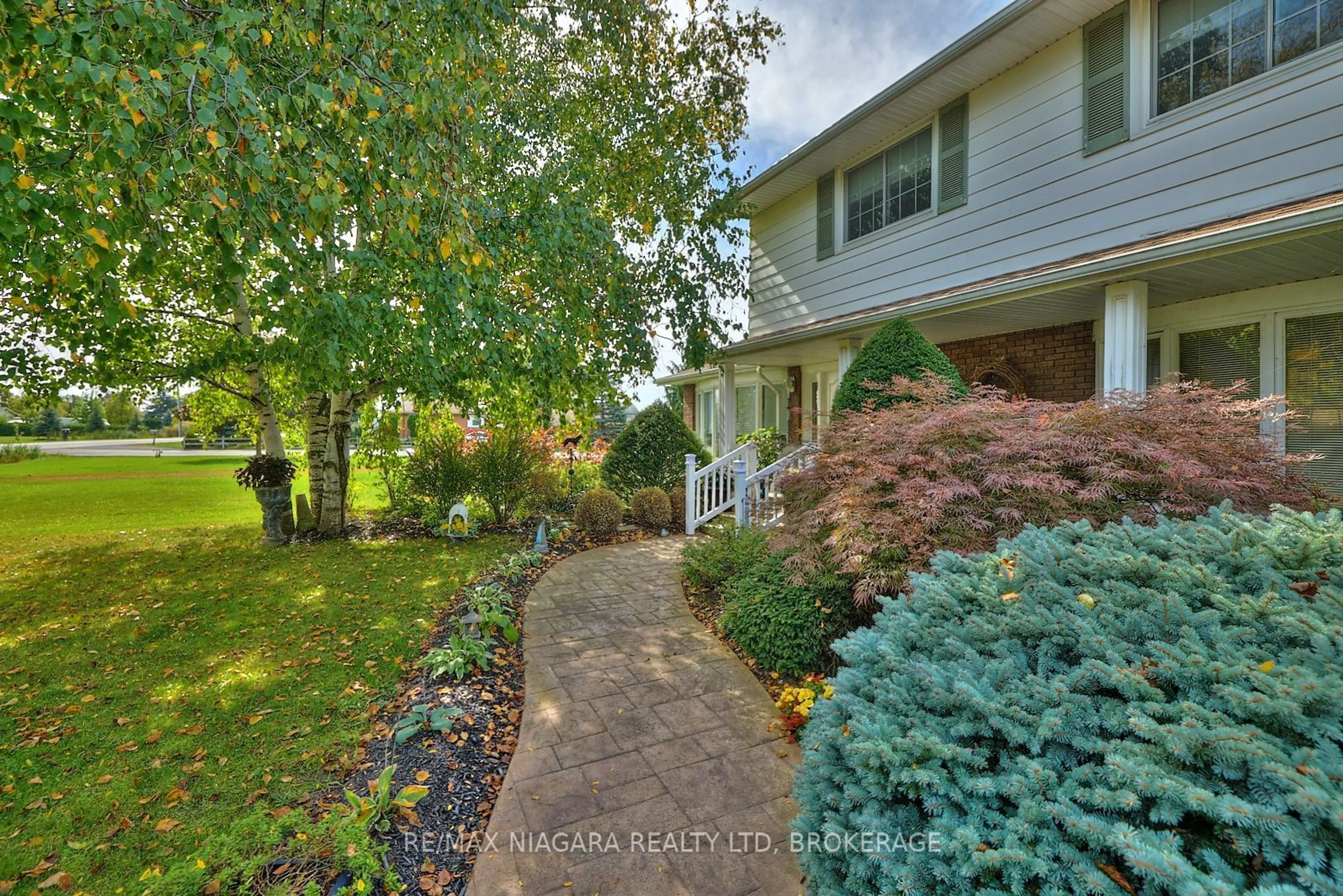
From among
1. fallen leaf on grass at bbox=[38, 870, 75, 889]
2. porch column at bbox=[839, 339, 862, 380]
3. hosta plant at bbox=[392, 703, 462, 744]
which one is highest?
porch column at bbox=[839, 339, 862, 380]

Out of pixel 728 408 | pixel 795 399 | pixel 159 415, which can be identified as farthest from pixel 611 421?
pixel 159 415

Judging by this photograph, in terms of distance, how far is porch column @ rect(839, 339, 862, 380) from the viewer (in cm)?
779

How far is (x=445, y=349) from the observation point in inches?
208

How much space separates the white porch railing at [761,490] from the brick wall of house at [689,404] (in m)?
7.63

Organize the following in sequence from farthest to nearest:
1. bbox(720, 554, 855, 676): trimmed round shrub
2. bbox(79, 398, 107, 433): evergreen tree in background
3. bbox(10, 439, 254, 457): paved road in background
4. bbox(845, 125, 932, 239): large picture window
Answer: bbox(79, 398, 107, 433): evergreen tree in background, bbox(10, 439, 254, 457): paved road in background, bbox(845, 125, 932, 239): large picture window, bbox(720, 554, 855, 676): trimmed round shrub

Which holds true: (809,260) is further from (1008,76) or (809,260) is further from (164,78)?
(164,78)

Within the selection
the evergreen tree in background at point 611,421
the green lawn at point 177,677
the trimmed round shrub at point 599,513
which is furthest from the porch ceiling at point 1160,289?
the evergreen tree in background at point 611,421

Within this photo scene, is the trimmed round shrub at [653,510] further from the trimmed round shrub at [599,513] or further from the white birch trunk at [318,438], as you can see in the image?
the white birch trunk at [318,438]

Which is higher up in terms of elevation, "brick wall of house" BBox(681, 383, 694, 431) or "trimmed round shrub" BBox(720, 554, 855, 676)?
"brick wall of house" BBox(681, 383, 694, 431)

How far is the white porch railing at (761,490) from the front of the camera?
24.7 feet

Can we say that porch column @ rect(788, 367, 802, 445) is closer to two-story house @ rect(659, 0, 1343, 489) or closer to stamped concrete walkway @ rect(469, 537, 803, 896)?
two-story house @ rect(659, 0, 1343, 489)

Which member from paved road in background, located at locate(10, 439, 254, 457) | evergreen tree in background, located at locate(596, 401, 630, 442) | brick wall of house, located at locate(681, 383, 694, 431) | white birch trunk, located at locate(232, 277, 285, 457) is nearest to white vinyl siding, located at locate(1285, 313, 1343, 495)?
white birch trunk, located at locate(232, 277, 285, 457)

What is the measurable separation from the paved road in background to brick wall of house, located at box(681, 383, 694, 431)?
71.9ft

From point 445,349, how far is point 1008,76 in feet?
22.3
